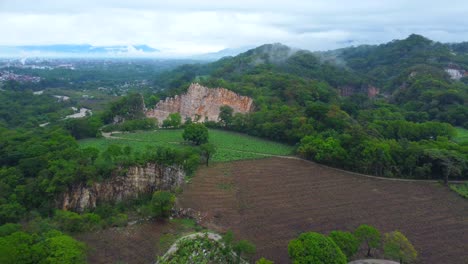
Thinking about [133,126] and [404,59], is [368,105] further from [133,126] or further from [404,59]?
[133,126]

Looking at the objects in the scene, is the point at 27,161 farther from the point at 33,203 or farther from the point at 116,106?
the point at 116,106

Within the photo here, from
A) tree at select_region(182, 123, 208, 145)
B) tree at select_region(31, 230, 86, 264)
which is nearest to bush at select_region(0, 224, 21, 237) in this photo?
tree at select_region(31, 230, 86, 264)

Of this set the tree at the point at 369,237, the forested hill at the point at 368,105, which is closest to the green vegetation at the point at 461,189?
the forested hill at the point at 368,105

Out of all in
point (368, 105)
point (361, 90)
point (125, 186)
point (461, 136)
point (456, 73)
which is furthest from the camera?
point (456, 73)

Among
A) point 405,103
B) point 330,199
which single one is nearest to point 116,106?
point 330,199

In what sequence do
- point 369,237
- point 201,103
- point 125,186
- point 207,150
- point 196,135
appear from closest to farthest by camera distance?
point 369,237 < point 125,186 < point 207,150 < point 196,135 < point 201,103

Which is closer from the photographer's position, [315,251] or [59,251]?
[315,251]

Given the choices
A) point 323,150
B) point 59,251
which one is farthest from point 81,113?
point 59,251
